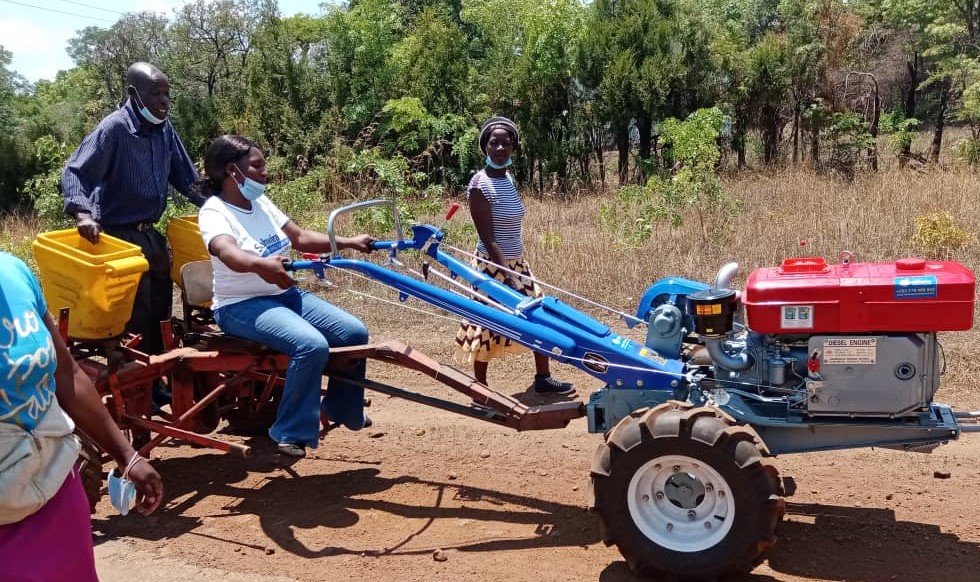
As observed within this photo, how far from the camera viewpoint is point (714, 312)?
438cm

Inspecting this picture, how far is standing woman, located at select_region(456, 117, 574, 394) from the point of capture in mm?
6582

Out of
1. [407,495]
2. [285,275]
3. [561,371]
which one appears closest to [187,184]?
[285,275]

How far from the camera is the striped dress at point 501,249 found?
21.8 feet

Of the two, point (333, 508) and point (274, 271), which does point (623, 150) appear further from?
point (274, 271)

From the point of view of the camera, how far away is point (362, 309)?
971 centimetres

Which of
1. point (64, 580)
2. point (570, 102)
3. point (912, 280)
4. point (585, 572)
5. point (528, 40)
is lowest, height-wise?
point (585, 572)

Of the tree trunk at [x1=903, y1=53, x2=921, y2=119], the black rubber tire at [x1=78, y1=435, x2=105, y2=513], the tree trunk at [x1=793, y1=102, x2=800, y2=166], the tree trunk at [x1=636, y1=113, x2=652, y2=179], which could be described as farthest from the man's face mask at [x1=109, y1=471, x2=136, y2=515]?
the tree trunk at [x1=903, y1=53, x2=921, y2=119]

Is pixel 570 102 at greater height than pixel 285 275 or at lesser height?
greater

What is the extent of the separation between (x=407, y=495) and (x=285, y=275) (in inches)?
64.8

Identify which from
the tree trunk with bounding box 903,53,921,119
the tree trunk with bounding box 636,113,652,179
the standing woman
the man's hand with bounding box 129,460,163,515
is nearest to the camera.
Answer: the man's hand with bounding box 129,460,163,515

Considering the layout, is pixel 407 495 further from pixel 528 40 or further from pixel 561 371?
pixel 528 40

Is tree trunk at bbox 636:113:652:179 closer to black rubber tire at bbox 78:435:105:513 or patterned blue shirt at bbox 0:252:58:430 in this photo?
black rubber tire at bbox 78:435:105:513

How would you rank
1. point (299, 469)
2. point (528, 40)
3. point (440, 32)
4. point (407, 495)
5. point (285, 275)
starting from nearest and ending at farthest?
point (285, 275) → point (407, 495) → point (299, 469) → point (528, 40) → point (440, 32)

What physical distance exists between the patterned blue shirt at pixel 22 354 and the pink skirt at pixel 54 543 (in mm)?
260
